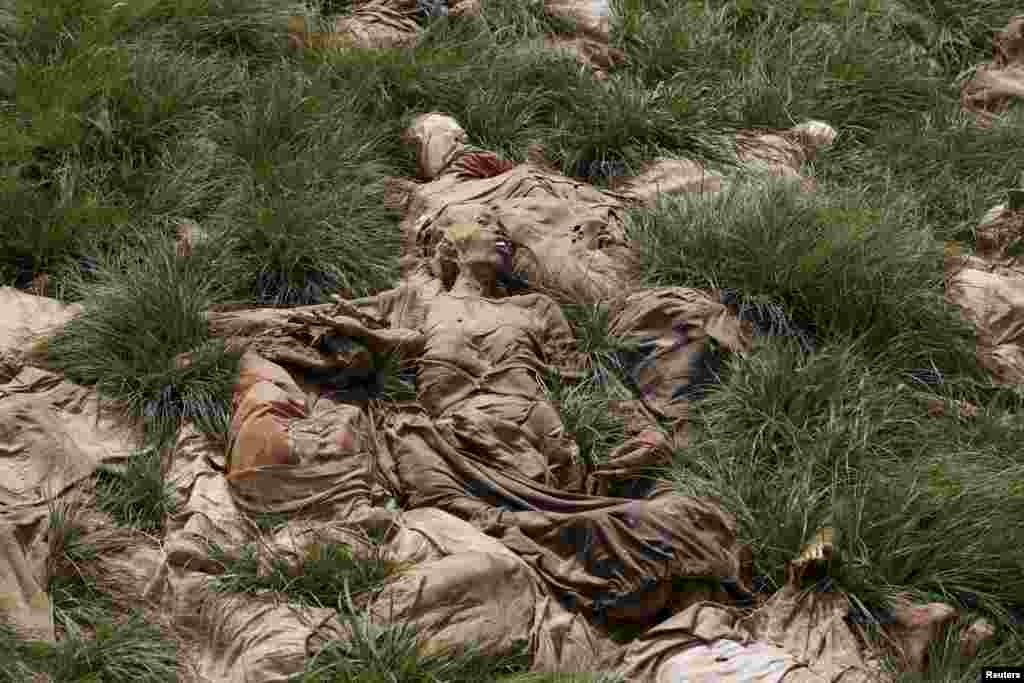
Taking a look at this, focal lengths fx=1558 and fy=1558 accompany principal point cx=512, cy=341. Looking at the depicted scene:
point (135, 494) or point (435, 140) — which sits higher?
point (435, 140)

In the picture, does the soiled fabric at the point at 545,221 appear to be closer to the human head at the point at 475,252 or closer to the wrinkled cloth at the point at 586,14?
the human head at the point at 475,252

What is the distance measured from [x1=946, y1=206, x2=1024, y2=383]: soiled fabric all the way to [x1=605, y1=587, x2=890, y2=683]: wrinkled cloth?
2131 millimetres

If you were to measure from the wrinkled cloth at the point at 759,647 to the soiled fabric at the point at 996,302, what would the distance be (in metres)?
2.13

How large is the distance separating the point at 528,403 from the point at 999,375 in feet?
7.73

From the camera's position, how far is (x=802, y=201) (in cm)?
730

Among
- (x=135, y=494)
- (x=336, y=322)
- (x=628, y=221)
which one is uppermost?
(x=336, y=322)

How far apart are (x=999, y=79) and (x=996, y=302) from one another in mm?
2638

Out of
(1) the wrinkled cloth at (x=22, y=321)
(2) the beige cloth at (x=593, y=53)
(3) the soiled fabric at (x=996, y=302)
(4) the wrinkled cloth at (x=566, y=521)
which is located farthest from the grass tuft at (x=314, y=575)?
(2) the beige cloth at (x=593, y=53)

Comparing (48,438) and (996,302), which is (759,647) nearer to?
(48,438)

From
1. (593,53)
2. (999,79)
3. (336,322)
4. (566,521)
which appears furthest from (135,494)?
(999,79)

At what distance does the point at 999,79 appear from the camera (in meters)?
9.51

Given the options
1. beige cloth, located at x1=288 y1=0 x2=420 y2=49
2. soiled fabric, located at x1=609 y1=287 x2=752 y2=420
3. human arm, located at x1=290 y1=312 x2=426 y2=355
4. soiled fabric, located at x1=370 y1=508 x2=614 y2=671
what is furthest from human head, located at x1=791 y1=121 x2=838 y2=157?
soiled fabric, located at x1=370 y1=508 x2=614 y2=671

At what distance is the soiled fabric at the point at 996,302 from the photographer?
7.15m

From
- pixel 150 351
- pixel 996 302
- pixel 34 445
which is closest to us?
pixel 34 445
